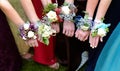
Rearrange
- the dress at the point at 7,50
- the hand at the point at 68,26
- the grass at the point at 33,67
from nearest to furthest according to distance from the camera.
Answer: the hand at the point at 68,26 → the dress at the point at 7,50 → the grass at the point at 33,67

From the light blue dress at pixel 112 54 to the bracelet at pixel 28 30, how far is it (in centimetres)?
48

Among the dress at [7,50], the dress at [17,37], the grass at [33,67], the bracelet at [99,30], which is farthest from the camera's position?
the grass at [33,67]

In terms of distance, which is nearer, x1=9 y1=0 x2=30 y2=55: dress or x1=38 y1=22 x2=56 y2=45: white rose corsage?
x1=38 y1=22 x2=56 y2=45: white rose corsage

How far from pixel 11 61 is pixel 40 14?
16.2 inches

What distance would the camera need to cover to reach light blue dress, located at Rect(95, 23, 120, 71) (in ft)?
6.33

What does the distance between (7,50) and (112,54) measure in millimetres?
765

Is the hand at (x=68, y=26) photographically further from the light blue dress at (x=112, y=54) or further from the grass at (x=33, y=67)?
the grass at (x=33, y=67)

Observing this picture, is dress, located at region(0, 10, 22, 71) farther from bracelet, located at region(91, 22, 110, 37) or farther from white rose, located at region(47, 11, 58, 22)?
bracelet, located at region(91, 22, 110, 37)

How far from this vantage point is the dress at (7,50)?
221cm

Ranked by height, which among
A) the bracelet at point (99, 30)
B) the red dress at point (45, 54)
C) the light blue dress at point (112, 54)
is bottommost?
the red dress at point (45, 54)

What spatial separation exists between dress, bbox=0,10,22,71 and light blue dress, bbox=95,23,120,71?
0.66 metres

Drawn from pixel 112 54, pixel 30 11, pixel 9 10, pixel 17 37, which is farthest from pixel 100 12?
pixel 17 37

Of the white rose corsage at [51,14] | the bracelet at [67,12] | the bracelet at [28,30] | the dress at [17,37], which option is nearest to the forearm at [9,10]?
the bracelet at [28,30]

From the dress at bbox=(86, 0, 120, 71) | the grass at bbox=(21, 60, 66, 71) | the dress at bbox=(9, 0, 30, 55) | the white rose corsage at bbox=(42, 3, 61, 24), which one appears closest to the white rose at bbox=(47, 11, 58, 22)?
the white rose corsage at bbox=(42, 3, 61, 24)
